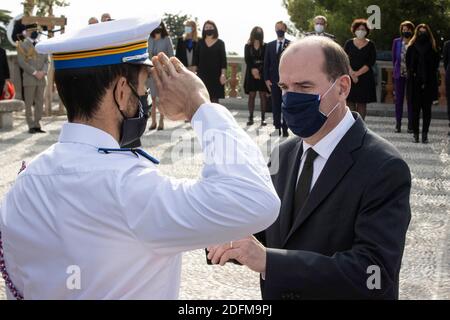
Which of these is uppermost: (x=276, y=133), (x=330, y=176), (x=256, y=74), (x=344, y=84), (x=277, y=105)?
(x=344, y=84)

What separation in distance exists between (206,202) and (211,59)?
44.3ft

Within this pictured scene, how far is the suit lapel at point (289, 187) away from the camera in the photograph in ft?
10.2

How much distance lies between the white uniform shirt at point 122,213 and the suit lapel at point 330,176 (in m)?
0.85

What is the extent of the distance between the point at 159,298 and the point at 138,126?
486mm

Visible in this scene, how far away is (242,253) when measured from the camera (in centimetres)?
266

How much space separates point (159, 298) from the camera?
223cm

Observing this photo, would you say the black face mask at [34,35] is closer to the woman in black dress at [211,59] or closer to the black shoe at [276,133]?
the woman in black dress at [211,59]

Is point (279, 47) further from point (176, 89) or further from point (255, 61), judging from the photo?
point (176, 89)

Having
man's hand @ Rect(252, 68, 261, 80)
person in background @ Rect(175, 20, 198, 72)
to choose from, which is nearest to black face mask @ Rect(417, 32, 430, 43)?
man's hand @ Rect(252, 68, 261, 80)

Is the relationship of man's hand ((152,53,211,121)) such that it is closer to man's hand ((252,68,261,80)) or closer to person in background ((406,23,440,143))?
person in background ((406,23,440,143))

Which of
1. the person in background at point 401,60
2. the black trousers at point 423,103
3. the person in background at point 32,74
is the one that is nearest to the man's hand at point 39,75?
the person in background at point 32,74

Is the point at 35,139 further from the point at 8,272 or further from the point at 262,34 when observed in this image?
the point at 8,272

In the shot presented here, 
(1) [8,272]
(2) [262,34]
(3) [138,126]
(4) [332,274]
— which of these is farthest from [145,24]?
(2) [262,34]

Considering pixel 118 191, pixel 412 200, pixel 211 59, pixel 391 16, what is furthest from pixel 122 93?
pixel 391 16
